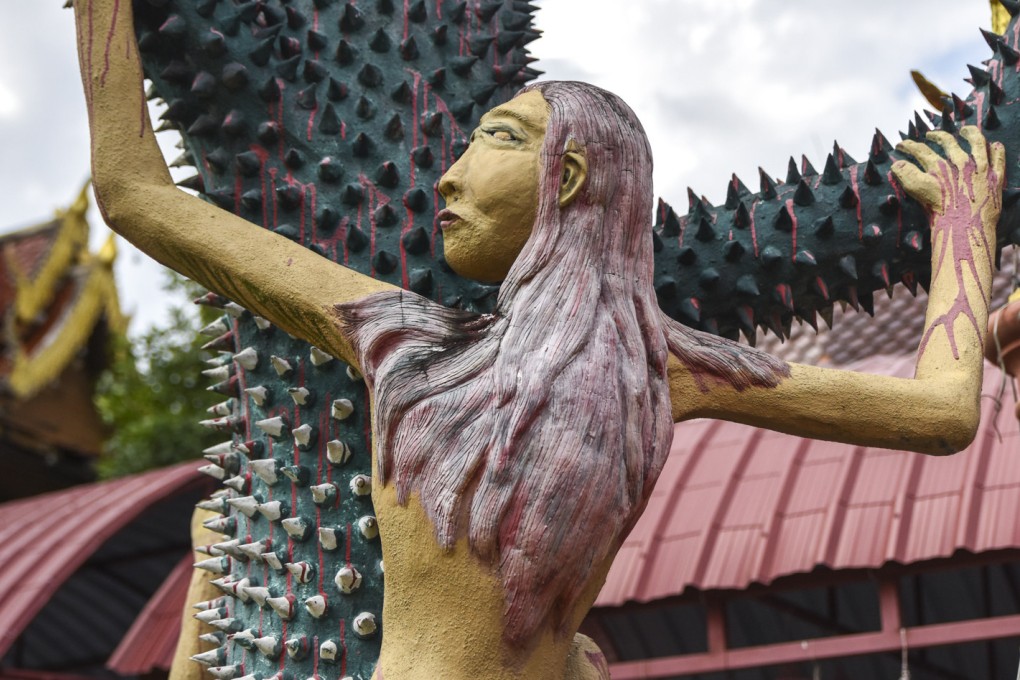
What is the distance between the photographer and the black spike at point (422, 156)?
3.05 m

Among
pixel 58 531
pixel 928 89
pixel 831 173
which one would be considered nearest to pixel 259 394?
pixel 831 173

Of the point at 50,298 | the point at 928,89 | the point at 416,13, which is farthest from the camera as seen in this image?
the point at 50,298

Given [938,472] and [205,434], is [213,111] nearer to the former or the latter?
[938,472]

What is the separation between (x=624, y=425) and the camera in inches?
101

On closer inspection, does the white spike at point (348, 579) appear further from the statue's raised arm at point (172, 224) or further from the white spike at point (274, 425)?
the statue's raised arm at point (172, 224)

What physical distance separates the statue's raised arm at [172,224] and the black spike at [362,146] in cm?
36

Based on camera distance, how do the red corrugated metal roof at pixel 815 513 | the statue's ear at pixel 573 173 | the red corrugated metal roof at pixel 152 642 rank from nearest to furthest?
the statue's ear at pixel 573 173 < the red corrugated metal roof at pixel 815 513 < the red corrugated metal roof at pixel 152 642

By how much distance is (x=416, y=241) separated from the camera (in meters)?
2.97

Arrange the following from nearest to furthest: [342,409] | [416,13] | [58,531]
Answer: [342,409]
[416,13]
[58,531]

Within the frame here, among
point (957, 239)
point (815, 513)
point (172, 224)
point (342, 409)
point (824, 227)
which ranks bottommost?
point (815, 513)

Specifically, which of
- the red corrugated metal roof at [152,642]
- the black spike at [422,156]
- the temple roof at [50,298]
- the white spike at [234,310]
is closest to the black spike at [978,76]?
the black spike at [422,156]

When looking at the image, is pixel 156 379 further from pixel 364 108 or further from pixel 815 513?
pixel 364 108

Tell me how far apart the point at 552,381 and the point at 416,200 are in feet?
2.17

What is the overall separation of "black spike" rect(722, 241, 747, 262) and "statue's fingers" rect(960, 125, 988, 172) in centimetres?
53
